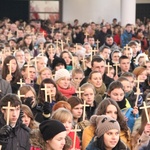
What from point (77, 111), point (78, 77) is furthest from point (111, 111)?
point (78, 77)

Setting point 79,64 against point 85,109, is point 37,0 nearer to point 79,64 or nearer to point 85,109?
point 79,64

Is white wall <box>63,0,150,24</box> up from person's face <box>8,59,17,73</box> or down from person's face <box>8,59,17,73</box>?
up

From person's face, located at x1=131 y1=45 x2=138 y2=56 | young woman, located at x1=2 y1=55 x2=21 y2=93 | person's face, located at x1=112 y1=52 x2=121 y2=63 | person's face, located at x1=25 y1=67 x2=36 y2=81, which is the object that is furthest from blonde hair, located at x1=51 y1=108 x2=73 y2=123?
person's face, located at x1=131 y1=45 x2=138 y2=56

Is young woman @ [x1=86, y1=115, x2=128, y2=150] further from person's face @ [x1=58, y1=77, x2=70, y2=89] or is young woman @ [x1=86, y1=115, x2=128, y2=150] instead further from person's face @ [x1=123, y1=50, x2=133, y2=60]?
person's face @ [x1=123, y1=50, x2=133, y2=60]

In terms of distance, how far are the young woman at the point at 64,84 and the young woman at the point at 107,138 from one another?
12.1 ft

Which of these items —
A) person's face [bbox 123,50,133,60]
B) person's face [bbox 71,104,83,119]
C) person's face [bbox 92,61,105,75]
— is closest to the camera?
person's face [bbox 71,104,83,119]

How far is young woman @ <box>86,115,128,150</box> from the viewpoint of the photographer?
8.17 m

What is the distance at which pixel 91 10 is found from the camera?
3491 cm

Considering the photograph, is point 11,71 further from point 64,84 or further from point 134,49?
point 134,49

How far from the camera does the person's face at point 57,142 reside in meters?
7.53

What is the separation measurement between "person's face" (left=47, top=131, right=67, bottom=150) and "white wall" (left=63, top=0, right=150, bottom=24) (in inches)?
1068

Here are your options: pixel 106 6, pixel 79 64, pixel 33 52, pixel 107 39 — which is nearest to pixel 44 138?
pixel 79 64

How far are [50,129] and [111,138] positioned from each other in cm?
82

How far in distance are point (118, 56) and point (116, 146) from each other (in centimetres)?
881
